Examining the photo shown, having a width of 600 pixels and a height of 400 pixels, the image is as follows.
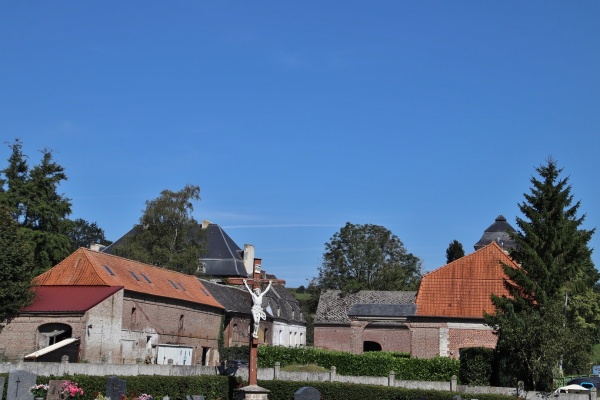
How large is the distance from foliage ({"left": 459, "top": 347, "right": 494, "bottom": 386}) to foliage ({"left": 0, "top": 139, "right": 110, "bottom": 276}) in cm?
3224

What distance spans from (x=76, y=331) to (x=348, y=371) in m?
15.2

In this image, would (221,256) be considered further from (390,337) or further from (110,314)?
(110,314)

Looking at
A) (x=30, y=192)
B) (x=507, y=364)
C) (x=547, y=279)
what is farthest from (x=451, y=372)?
(x=30, y=192)

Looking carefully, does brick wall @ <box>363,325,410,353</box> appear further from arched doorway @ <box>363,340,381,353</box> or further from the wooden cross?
the wooden cross

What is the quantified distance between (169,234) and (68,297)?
1023 inches

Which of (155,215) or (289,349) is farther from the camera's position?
(155,215)

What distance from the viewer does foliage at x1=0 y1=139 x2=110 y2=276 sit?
53.8 m

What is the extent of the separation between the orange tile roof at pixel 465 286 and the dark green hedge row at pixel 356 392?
1508 cm

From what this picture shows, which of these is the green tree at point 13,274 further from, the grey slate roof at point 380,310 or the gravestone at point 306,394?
the grey slate roof at point 380,310

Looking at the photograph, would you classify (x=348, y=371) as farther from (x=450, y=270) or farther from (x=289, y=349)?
(x=450, y=270)

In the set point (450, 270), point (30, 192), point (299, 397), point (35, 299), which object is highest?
point (30, 192)

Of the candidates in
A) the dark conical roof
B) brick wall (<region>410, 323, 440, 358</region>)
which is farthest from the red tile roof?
the dark conical roof

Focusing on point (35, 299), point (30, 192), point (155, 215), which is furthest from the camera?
point (155, 215)

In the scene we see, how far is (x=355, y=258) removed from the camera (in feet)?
286
